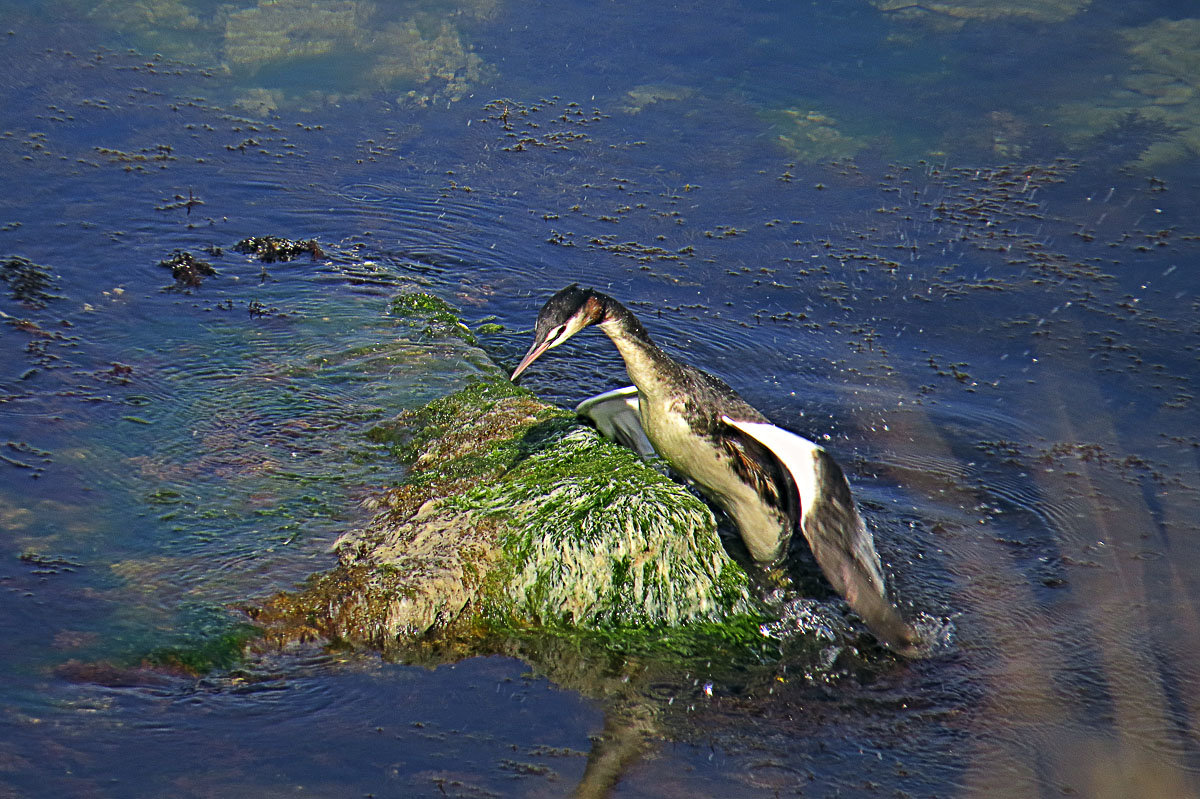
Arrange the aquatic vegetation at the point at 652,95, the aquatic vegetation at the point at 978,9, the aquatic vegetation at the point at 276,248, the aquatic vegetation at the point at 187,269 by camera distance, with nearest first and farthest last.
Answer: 1. the aquatic vegetation at the point at 187,269
2. the aquatic vegetation at the point at 276,248
3. the aquatic vegetation at the point at 652,95
4. the aquatic vegetation at the point at 978,9

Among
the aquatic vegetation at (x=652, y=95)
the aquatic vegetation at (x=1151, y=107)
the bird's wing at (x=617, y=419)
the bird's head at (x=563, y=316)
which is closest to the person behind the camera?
the bird's head at (x=563, y=316)

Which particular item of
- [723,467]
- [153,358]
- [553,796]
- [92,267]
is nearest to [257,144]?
[92,267]

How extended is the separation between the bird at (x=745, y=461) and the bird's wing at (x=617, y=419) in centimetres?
50

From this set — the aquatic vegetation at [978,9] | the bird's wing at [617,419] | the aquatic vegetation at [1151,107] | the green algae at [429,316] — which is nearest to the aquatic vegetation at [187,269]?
the green algae at [429,316]

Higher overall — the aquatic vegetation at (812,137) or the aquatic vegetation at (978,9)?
the aquatic vegetation at (978,9)

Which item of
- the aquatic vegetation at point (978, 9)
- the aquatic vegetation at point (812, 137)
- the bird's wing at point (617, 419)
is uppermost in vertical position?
the aquatic vegetation at point (978, 9)

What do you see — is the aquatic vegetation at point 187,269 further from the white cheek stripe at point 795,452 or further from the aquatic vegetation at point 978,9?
the aquatic vegetation at point 978,9

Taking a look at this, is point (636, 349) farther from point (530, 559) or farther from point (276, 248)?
point (276, 248)

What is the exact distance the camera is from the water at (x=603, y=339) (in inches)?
166

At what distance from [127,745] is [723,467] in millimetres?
2447

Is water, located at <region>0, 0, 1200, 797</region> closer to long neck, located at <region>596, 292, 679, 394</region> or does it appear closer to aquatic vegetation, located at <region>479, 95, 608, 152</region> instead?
aquatic vegetation, located at <region>479, 95, 608, 152</region>

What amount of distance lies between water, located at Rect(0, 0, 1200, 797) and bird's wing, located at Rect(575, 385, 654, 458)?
103 cm

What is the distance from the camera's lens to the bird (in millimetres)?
4617

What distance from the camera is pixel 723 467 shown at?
484 cm
